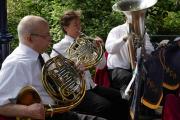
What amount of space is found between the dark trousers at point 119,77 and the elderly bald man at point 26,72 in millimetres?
1195

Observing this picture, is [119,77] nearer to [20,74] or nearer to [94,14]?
[20,74]

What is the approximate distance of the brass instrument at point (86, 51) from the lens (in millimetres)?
4117

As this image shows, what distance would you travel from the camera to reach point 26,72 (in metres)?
3.13

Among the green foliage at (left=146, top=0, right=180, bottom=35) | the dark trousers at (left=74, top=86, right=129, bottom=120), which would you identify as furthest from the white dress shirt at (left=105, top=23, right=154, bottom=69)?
the green foliage at (left=146, top=0, right=180, bottom=35)

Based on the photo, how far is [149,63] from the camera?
11.1ft

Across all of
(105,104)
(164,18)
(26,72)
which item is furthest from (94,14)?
(26,72)

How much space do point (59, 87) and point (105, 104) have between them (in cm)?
87

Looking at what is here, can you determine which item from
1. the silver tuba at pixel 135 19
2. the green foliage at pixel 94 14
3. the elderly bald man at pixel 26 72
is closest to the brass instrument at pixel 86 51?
the silver tuba at pixel 135 19

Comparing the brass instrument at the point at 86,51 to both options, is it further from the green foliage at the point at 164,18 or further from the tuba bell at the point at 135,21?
the green foliage at the point at 164,18

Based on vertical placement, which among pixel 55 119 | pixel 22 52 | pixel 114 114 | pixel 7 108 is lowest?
pixel 114 114

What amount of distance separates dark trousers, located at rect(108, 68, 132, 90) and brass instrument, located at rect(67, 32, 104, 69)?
1.25 ft

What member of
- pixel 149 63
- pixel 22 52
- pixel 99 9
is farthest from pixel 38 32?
pixel 99 9

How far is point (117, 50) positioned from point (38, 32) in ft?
4.68

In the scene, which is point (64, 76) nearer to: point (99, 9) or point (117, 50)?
point (117, 50)
